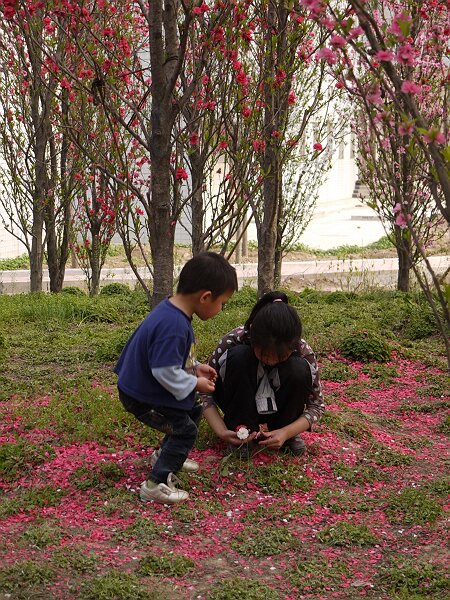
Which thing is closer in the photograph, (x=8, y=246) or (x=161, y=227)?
(x=161, y=227)

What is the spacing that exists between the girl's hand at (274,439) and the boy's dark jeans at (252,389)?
84mm

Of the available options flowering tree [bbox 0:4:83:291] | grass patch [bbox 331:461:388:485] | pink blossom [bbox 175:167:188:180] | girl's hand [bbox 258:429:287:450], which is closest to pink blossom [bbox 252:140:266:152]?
pink blossom [bbox 175:167:188:180]

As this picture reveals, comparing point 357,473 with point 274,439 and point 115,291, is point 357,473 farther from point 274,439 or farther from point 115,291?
point 115,291

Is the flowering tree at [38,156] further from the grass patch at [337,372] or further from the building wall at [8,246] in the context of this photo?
the building wall at [8,246]

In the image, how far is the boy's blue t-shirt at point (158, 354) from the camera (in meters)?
3.75

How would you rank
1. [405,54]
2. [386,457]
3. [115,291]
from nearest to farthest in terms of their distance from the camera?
[405,54], [386,457], [115,291]

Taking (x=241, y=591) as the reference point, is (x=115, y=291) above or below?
above

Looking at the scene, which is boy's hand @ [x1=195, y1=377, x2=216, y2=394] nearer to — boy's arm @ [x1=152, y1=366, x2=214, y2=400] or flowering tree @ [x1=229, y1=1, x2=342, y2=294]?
boy's arm @ [x1=152, y1=366, x2=214, y2=400]

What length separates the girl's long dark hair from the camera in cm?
409

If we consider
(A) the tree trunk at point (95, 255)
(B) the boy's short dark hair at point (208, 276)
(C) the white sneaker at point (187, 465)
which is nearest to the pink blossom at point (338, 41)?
(B) the boy's short dark hair at point (208, 276)

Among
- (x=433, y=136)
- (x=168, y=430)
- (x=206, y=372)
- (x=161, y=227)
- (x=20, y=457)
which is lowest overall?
(x=20, y=457)

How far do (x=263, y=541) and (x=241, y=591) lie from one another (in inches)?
18.6

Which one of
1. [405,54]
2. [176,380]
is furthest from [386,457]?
[405,54]

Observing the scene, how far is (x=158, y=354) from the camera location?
3.74 m
